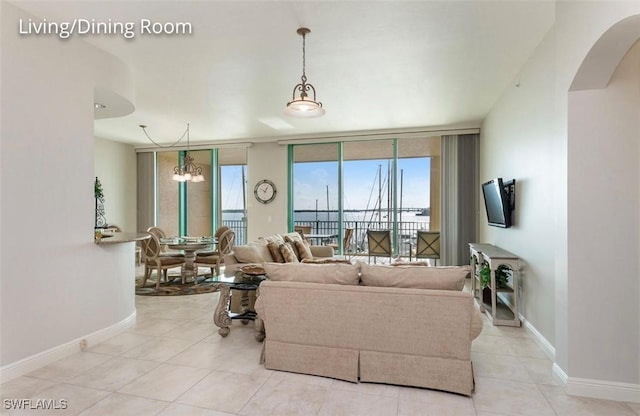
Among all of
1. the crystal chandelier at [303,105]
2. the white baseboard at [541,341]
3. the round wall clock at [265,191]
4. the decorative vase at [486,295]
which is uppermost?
the crystal chandelier at [303,105]

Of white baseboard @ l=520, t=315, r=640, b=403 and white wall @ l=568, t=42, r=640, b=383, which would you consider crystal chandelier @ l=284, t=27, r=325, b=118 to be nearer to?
white wall @ l=568, t=42, r=640, b=383

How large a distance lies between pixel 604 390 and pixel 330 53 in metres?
3.44

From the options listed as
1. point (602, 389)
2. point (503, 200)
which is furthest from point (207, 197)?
point (602, 389)

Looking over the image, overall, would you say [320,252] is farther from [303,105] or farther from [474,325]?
[474,325]

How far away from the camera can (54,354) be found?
111 inches

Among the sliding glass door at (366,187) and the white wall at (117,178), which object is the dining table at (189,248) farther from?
the white wall at (117,178)

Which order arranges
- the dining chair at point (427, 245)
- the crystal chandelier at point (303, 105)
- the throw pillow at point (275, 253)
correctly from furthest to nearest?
the dining chair at point (427, 245) < the throw pillow at point (275, 253) < the crystal chandelier at point (303, 105)

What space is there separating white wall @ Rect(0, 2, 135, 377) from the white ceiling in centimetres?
36

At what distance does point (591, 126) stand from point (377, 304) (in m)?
1.87

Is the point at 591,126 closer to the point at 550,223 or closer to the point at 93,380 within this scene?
the point at 550,223

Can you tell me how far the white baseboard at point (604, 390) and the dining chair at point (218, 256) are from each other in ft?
15.7

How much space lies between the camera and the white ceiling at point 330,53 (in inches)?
105

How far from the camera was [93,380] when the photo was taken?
253 centimetres

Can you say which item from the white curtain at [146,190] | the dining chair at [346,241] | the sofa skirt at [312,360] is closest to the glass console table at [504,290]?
the sofa skirt at [312,360]
